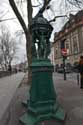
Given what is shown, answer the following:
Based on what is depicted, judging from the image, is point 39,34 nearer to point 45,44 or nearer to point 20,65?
point 45,44

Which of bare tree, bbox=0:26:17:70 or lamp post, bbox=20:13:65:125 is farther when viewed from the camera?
bare tree, bbox=0:26:17:70

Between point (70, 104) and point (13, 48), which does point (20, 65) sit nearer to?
point (13, 48)

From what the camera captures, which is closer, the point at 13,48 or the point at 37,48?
the point at 37,48

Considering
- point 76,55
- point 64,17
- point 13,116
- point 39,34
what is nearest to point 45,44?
point 39,34

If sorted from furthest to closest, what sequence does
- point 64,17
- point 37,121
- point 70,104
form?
point 64,17, point 70,104, point 37,121

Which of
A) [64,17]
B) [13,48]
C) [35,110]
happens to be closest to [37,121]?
[35,110]

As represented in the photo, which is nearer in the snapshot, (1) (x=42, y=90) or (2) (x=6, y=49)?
(1) (x=42, y=90)

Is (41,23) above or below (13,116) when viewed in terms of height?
above

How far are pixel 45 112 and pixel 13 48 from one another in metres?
Result: 68.6

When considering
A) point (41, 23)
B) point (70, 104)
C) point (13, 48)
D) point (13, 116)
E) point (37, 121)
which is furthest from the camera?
point (13, 48)

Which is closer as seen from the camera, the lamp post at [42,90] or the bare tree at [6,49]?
the lamp post at [42,90]

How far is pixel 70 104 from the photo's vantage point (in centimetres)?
901

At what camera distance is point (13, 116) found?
26.3ft

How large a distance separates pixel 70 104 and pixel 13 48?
6638 centimetres
